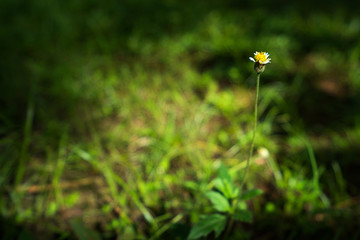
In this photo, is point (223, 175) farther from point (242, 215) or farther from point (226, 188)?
point (242, 215)

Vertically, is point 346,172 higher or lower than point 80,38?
lower

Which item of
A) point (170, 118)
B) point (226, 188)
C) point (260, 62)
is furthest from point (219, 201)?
point (170, 118)

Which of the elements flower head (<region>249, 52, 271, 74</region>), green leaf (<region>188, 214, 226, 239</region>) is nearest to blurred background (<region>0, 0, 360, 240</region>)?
green leaf (<region>188, 214, 226, 239</region>)

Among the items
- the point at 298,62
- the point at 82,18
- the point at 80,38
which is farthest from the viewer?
the point at 82,18

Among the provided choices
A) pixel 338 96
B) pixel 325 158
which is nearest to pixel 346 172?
pixel 325 158

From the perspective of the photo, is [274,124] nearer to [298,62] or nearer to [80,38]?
[298,62]

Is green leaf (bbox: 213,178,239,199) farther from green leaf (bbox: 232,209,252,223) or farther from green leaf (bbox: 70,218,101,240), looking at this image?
green leaf (bbox: 70,218,101,240)
